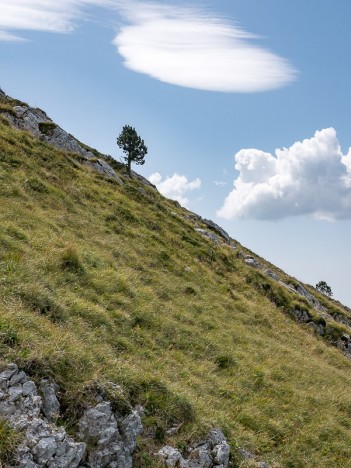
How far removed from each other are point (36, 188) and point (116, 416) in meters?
19.8

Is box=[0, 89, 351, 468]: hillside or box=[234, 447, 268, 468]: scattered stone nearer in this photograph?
box=[0, 89, 351, 468]: hillside

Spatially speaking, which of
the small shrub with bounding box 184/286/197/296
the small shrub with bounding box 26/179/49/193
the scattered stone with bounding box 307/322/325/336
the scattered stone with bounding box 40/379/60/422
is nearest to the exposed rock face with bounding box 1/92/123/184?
the small shrub with bounding box 26/179/49/193

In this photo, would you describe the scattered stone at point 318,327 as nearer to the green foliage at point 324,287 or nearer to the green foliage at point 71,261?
the green foliage at point 71,261

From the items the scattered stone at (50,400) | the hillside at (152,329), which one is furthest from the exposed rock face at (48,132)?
the scattered stone at (50,400)

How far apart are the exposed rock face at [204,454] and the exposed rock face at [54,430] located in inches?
35.2

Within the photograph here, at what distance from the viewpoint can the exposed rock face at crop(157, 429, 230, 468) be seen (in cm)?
945

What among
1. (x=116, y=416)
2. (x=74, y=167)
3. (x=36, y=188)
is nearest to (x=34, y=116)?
(x=74, y=167)

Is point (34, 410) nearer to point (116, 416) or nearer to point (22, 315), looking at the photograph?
point (116, 416)

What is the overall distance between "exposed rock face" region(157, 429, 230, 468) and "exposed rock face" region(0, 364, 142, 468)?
894 mm

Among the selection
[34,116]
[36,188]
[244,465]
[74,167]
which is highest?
[34,116]

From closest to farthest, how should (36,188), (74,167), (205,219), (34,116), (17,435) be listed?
(17,435), (36,188), (74,167), (34,116), (205,219)

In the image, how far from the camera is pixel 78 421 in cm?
875

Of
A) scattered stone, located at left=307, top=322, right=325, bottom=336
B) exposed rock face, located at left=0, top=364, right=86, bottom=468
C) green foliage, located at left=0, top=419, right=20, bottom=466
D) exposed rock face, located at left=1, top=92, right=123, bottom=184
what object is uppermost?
exposed rock face, located at left=1, top=92, right=123, bottom=184

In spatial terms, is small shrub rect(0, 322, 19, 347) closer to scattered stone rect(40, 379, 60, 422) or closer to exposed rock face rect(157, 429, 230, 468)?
scattered stone rect(40, 379, 60, 422)
